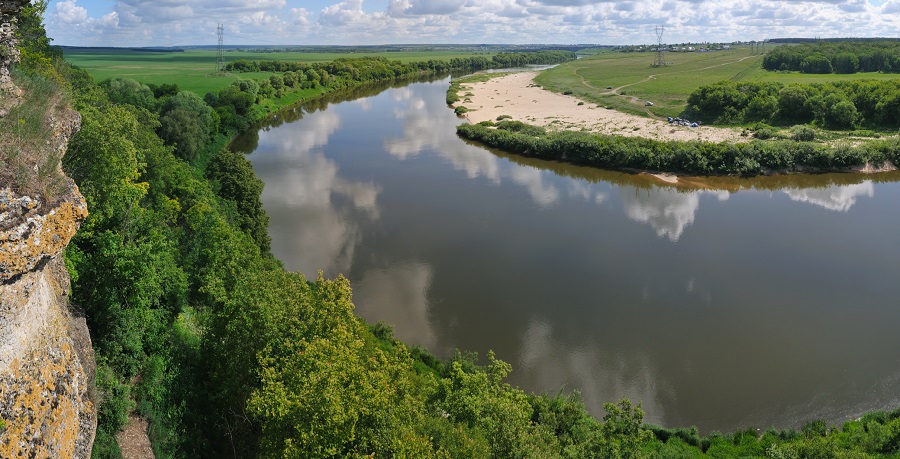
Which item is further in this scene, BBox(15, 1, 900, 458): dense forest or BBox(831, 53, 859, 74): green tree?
BBox(831, 53, 859, 74): green tree

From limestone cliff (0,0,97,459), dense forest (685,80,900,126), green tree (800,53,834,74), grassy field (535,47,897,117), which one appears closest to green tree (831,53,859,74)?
green tree (800,53,834,74)

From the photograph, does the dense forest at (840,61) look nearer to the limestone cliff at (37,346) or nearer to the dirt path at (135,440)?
the dirt path at (135,440)

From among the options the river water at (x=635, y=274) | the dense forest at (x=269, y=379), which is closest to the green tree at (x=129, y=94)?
the river water at (x=635, y=274)

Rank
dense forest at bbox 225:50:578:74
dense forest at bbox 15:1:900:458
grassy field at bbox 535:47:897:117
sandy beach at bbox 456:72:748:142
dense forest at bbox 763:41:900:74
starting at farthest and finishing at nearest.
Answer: dense forest at bbox 225:50:578:74
dense forest at bbox 763:41:900:74
grassy field at bbox 535:47:897:117
sandy beach at bbox 456:72:748:142
dense forest at bbox 15:1:900:458

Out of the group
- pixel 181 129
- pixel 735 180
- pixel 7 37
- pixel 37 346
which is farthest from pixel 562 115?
pixel 37 346

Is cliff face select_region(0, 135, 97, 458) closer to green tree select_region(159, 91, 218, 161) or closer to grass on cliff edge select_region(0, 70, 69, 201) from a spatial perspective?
grass on cliff edge select_region(0, 70, 69, 201)

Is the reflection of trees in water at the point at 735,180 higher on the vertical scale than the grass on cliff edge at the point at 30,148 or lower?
lower
